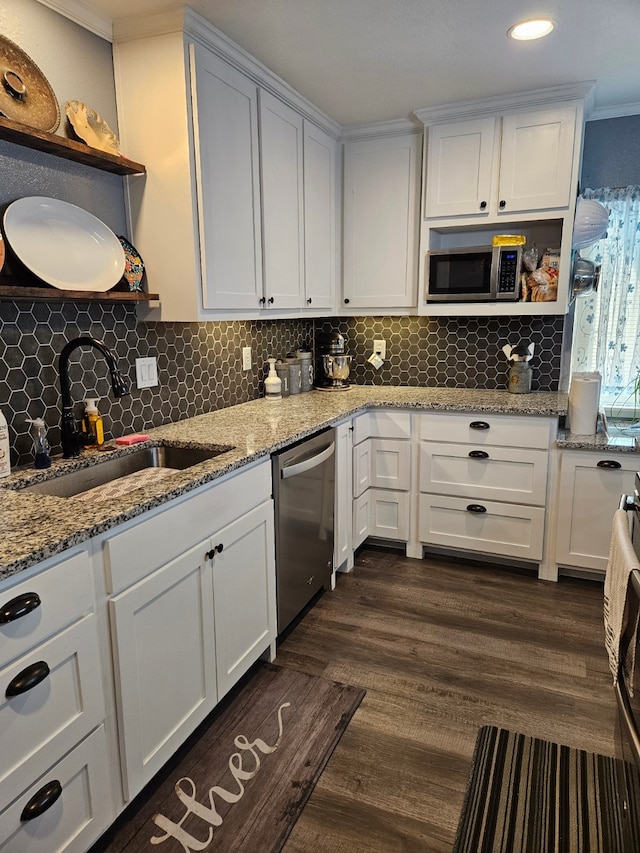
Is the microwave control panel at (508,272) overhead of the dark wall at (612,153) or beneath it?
beneath

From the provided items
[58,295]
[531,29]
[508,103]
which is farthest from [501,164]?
[58,295]

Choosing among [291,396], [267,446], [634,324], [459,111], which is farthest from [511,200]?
[267,446]

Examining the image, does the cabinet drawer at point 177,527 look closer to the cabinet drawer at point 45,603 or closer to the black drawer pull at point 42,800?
the cabinet drawer at point 45,603

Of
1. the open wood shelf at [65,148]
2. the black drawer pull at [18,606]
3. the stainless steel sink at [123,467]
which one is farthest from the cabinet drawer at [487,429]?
the black drawer pull at [18,606]

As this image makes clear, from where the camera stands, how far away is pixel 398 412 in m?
3.05

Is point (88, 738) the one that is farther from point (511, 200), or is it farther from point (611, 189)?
point (611, 189)

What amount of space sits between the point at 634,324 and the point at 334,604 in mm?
2265

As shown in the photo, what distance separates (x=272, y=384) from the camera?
303 centimetres

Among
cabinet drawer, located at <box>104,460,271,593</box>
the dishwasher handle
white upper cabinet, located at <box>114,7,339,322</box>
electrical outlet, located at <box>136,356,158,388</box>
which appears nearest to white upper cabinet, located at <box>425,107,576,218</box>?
white upper cabinet, located at <box>114,7,339,322</box>

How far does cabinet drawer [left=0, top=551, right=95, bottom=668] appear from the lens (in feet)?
3.56

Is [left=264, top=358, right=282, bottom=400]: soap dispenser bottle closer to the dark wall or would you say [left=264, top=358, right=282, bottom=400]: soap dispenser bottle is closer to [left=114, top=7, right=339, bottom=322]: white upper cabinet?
[left=114, top=7, right=339, bottom=322]: white upper cabinet

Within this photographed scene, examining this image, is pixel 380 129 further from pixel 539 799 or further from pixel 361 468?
pixel 539 799

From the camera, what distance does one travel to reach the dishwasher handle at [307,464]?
2.17 m

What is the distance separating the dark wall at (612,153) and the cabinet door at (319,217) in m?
1.42
